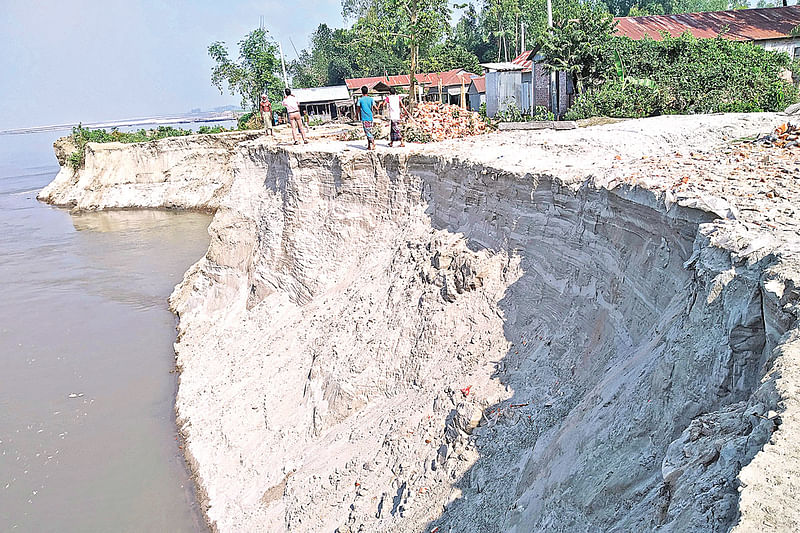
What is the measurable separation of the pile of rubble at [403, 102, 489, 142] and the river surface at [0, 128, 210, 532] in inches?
325

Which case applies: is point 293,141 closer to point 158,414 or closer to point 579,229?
point 158,414

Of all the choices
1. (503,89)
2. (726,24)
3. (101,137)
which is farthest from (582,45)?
(101,137)

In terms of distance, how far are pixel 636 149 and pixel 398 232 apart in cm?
477

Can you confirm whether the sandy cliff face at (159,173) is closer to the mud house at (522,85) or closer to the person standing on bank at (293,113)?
the mud house at (522,85)

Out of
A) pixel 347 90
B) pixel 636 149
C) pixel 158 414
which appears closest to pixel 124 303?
pixel 158 414

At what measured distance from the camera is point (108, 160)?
3666cm

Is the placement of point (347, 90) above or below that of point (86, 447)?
above

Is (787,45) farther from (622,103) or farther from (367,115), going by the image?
(367,115)

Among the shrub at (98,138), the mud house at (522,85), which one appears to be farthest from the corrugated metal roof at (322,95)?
the mud house at (522,85)

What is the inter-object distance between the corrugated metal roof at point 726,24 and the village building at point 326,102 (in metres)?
19.3

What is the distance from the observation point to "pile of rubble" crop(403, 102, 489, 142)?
45.9 ft

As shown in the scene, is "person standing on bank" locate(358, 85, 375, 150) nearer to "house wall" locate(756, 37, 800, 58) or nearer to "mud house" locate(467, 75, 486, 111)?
"house wall" locate(756, 37, 800, 58)

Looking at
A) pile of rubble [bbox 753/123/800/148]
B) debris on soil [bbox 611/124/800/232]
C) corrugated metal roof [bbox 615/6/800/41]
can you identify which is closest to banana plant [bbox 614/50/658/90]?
corrugated metal roof [bbox 615/6/800/41]

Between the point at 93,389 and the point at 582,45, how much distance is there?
54.0 ft
